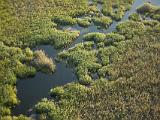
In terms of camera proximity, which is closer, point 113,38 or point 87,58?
point 87,58

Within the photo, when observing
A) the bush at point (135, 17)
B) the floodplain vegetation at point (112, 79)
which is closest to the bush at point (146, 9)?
the bush at point (135, 17)

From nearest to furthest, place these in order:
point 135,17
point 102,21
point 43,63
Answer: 1. point 43,63
2. point 102,21
3. point 135,17

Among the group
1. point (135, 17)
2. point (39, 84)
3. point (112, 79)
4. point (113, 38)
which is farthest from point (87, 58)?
point (135, 17)

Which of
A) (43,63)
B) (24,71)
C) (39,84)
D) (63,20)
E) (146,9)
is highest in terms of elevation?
(63,20)

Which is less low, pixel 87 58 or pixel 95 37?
pixel 95 37

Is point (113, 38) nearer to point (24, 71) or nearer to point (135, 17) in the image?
point (135, 17)

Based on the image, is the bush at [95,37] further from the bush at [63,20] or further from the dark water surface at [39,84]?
the dark water surface at [39,84]

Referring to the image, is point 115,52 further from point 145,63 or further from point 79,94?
point 79,94

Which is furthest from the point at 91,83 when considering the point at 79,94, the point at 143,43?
the point at 143,43
